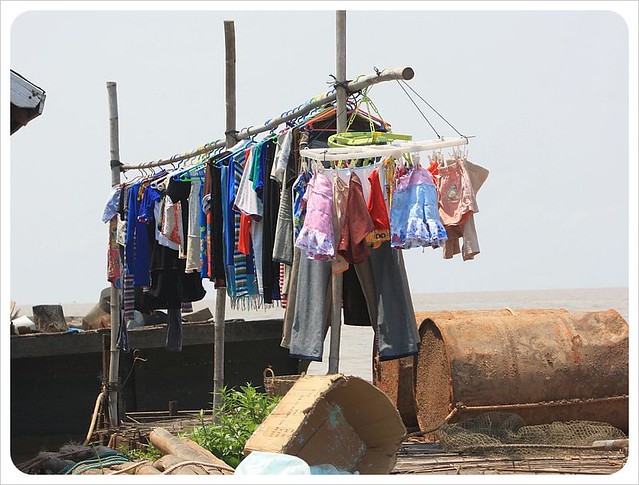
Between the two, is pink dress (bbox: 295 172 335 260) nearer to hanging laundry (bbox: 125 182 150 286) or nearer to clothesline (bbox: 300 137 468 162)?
clothesline (bbox: 300 137 468 162)

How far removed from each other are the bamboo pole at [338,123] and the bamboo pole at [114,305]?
14.4 ft

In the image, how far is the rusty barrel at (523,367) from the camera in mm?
8516

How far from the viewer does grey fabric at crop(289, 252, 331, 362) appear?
698 centimetres

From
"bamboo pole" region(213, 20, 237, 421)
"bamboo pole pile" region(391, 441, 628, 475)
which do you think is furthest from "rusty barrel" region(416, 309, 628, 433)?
"bamboo pole" region(213, 20, 237, 421)

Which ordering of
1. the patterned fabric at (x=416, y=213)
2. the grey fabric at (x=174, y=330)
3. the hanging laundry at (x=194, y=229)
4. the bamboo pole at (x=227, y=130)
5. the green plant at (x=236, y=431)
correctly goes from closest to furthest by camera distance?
1. the patterned fabric at (x=416, y=213)
2. the green plant at (x=236, y=431)
3. the hanging laundry at (x=194, y=229)
4. the bamboo pole at (x=227, y=130)
5. the grey fabric at (x=174, y=330)

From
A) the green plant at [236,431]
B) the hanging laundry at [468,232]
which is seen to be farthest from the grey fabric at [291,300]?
the hanging laundry at [468,232]

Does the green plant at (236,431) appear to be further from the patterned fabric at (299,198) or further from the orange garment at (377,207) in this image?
the orange garment at (377,207)

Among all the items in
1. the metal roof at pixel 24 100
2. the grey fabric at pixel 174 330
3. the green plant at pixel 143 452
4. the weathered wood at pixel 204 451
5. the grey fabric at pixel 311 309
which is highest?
the metal roof at pixel 24 100

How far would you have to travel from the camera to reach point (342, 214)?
21.6 ft

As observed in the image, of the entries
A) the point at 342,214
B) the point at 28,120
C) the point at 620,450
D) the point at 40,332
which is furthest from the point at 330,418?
the point at 40,332

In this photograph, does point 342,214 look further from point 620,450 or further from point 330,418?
point 620,450

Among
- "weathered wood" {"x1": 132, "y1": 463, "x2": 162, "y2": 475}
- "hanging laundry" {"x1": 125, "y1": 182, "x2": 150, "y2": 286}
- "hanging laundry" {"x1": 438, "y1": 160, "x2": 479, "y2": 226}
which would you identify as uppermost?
"hanging laundry" {"x1": 438, "y1": 160, "x2": 479, "y2": 226}

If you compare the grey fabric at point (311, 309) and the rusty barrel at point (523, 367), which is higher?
the grey fabric at point (311, 309)

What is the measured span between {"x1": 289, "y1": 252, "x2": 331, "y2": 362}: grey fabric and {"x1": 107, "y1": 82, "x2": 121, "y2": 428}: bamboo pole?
4.03 metres
